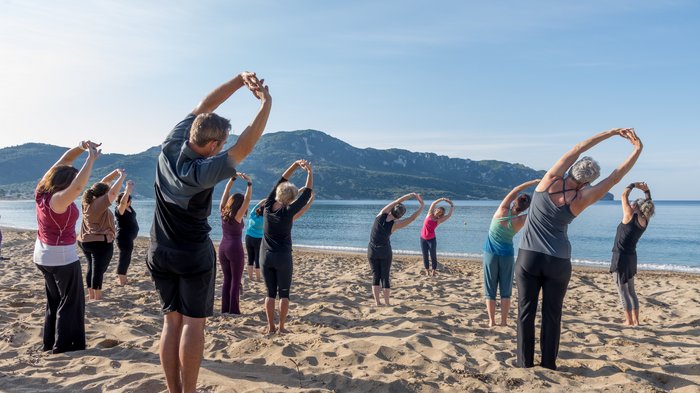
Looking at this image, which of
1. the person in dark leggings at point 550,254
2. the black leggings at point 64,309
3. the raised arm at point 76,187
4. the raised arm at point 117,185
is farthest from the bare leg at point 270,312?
the person in dark leggings at point 550,254

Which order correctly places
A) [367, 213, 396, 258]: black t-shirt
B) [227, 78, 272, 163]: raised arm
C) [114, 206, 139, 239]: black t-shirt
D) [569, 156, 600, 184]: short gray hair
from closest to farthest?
[227, 78, 272, 163]: raised arm → [569, 156, 600, 184]: short gray hair → [367, 213, 396, 258]: black t-shirt → [114, 206, 139, 239]: black t-shirt

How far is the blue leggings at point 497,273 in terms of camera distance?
19.4ft

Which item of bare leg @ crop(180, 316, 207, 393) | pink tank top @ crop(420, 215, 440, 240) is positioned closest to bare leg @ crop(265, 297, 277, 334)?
bare leg @ crop(180, 316, 207, 393)

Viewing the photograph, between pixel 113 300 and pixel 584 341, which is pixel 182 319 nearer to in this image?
pixel 584 341

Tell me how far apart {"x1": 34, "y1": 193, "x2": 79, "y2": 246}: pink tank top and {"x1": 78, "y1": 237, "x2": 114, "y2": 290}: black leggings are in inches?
103

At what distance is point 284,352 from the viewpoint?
14.5 ft

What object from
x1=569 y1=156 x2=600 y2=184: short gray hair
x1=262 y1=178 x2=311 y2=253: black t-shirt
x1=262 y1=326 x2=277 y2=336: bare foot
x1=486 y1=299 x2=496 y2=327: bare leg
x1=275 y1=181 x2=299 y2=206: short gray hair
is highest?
x1=569 y1=156 x2=600 y2=184: short gray hair

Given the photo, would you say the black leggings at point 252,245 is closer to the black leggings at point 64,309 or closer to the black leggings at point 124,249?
the black leggings at point 124,249

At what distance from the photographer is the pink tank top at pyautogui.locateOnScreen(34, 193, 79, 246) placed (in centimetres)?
420

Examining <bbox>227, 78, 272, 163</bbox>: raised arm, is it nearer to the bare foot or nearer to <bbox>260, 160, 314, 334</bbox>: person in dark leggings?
<bbox>260, 160, 314, 334</bbox>: person in dark leggings

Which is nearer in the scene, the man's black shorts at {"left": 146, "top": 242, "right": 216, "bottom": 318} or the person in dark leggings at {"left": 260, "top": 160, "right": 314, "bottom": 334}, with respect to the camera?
the man's black shorts at {"left": 146, "top": 242, "right": 216, "bottom": 318}

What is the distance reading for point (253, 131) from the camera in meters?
2.52

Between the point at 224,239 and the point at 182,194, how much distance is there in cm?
398

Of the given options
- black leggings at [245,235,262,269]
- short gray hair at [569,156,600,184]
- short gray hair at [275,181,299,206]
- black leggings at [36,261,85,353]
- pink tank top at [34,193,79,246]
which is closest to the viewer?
short gray hair at [569,156,600,184]
